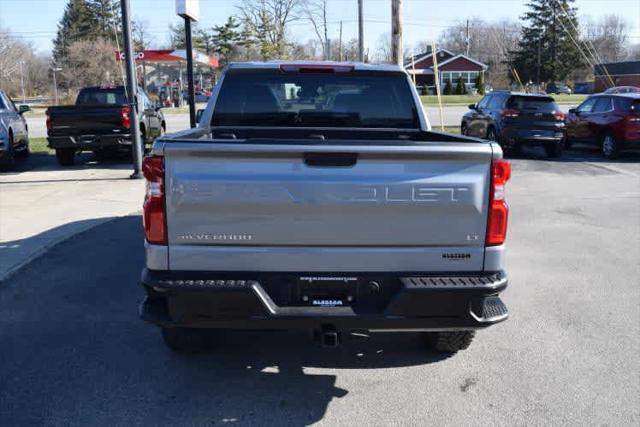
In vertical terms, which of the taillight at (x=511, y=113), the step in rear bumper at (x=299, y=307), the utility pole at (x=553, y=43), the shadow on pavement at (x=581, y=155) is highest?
the utility pole at (x=553, y=43)

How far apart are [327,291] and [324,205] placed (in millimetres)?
500

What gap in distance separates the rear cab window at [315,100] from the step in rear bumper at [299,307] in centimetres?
233

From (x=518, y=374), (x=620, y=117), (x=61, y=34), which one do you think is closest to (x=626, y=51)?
(x=61, y=34)

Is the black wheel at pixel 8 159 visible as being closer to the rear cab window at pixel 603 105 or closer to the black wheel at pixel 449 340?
the black wheel at pixel 449 340

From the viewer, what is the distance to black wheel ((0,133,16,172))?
14.3m

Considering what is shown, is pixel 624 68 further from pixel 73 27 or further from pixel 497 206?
pixel 497 206

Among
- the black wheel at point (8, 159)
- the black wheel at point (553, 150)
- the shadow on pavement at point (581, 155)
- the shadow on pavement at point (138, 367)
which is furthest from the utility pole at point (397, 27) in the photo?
the shadow on pavement at point (138, 367)

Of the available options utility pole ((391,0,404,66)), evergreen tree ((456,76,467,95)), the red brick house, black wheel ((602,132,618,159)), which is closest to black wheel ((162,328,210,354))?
utility pole ((391,0,404,66))

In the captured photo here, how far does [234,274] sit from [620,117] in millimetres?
15641

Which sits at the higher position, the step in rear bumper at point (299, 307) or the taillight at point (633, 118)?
the taillight at point (633, 118)

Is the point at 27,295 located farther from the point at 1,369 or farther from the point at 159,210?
the point at 159,210

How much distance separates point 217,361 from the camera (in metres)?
4.50

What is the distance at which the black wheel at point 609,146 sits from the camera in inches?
660

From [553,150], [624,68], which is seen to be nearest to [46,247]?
[553,150]
